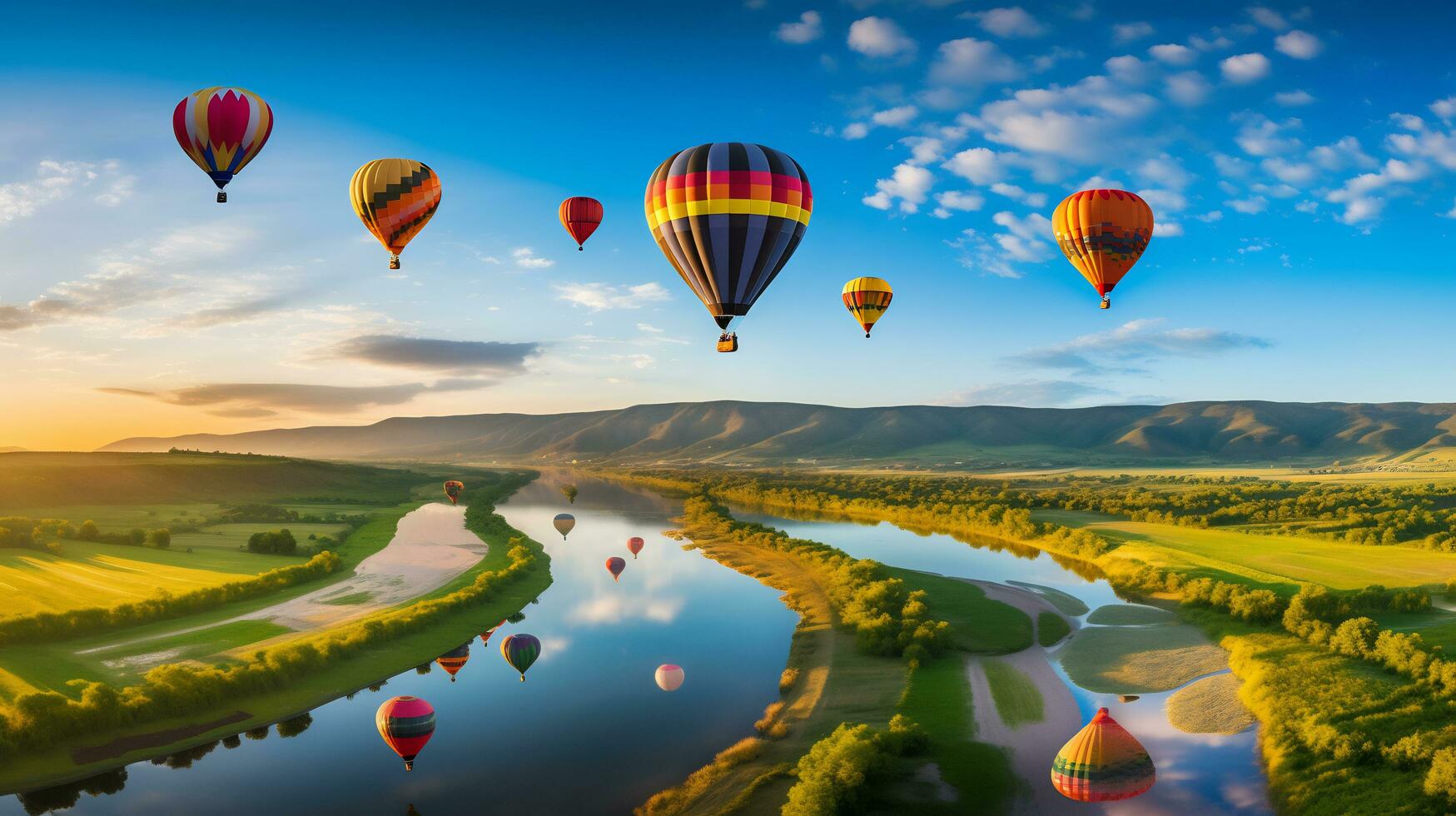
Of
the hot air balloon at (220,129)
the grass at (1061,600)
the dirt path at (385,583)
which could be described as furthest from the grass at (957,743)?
the hot air balloon at (220,129)

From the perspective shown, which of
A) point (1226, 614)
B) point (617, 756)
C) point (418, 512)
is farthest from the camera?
point (418, 512)

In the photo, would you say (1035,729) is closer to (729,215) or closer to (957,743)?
(957,743)

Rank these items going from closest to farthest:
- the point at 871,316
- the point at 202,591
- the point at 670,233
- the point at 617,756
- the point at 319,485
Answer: the point at 617,756, the point at 670,233, the point at 202,591, the point at 871,316, the point at 319,485

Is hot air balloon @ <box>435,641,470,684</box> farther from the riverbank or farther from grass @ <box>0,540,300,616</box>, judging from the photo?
grass @ <box>0,540,300,616</box>

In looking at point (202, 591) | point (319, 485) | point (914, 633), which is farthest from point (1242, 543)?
point (319, 485)

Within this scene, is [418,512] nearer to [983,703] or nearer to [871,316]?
[871,316]

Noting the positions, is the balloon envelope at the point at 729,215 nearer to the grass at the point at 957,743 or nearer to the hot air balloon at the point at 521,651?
the hot air balloon at the point at 521,651

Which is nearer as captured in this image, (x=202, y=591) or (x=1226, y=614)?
(x=1226, y=614)
